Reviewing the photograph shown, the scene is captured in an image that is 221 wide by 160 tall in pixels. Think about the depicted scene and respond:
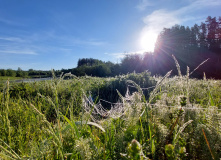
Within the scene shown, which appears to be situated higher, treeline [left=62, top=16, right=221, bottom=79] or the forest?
treeline [left=62, top=16, right=221, bottom=79]

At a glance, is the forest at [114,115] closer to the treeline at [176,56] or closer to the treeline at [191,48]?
the treeline at [176,56]

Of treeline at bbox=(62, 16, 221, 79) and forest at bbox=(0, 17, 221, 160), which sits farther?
treeline at bbox=(62, 16, 221, 79)

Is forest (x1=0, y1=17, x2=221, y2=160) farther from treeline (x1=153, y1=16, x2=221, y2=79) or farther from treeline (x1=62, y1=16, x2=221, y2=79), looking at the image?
treeline (x1=153, y1=16, x2=221, y2=79)

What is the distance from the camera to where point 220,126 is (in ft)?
2.34

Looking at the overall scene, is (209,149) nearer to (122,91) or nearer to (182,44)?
(122,91)

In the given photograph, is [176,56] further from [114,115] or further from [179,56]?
[114,115]

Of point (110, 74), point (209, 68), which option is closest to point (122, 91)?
point (110, 74)

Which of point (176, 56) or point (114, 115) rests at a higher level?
point (176, 56)

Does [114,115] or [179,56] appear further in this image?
[179,56]

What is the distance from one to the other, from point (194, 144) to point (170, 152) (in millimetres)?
282

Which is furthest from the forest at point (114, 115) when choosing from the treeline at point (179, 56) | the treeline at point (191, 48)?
the treeline at point (191, 48)

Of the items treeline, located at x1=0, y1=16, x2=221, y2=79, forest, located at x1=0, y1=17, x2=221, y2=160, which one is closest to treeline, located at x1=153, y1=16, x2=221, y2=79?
treeline, located at x1=0, y1=16, x2=221, y2=79

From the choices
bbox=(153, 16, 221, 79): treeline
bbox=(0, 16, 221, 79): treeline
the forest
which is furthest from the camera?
bbox=(153, 16, 221, 79): treeline

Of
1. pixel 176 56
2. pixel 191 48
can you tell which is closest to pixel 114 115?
pixel 176 56
